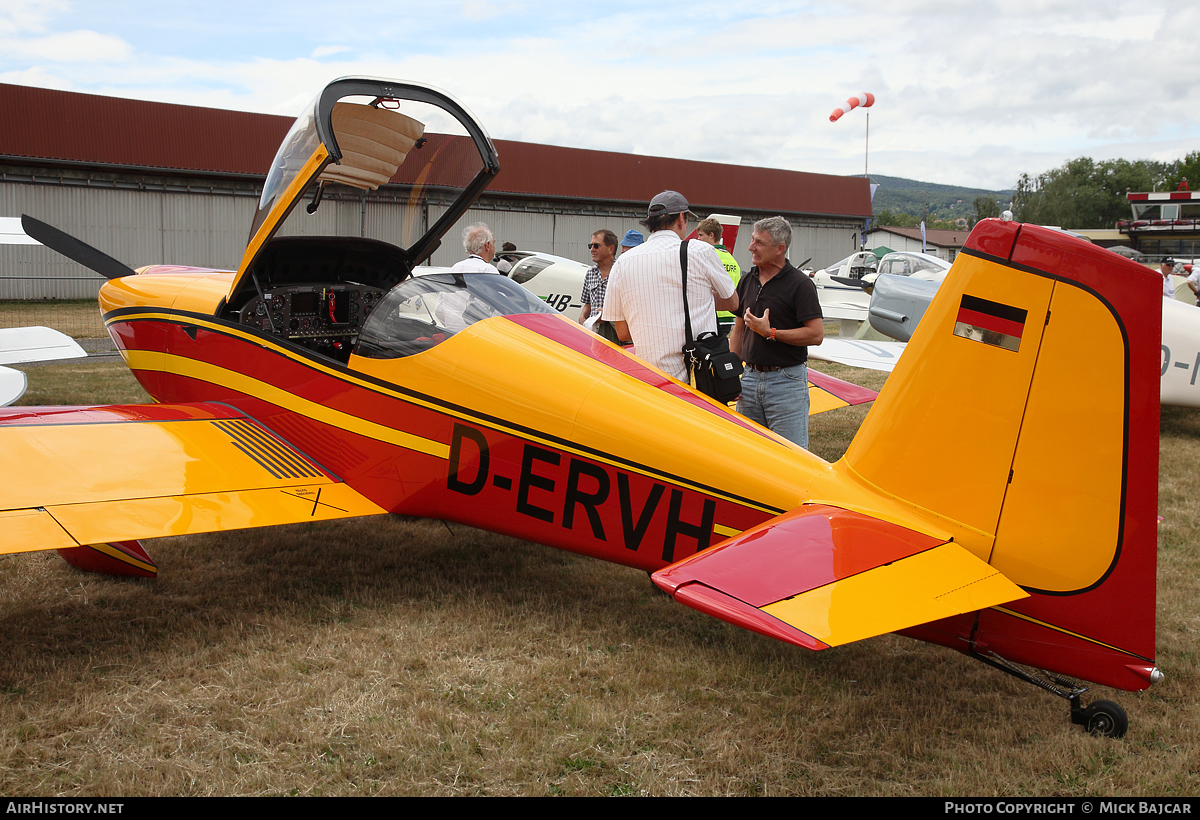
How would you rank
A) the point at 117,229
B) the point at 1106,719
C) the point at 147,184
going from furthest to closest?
the point at 147,184, the point at 117,229, the point at 1106,719

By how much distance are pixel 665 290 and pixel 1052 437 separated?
2.16m

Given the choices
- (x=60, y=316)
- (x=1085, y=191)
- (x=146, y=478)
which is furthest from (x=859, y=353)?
(x=1085, y=191)

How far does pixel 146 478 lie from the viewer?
3.65 m

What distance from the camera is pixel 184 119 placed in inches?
942

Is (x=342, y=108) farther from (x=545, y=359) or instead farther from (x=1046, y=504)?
(x=1046, y=504)

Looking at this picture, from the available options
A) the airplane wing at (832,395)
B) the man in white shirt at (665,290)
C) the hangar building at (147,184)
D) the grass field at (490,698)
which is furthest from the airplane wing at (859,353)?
the hangar building at (147,184)

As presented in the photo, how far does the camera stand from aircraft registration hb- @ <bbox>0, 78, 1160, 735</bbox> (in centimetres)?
247

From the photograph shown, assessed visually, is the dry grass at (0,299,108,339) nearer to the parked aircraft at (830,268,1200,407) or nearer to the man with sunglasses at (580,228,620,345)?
the man with sunglasses at (580,228,620,345)

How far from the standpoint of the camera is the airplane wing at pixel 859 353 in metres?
8.23

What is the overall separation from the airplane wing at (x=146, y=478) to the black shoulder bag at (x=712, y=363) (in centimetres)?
176

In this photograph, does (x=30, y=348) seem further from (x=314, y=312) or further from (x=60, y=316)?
(x=60, y=316)

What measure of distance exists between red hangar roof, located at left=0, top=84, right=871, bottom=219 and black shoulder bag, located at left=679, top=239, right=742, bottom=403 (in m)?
23.4

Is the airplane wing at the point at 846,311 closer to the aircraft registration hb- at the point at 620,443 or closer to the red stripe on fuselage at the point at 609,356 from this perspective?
the aircraft registration hb- at the point at 620,443

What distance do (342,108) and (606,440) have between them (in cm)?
271
